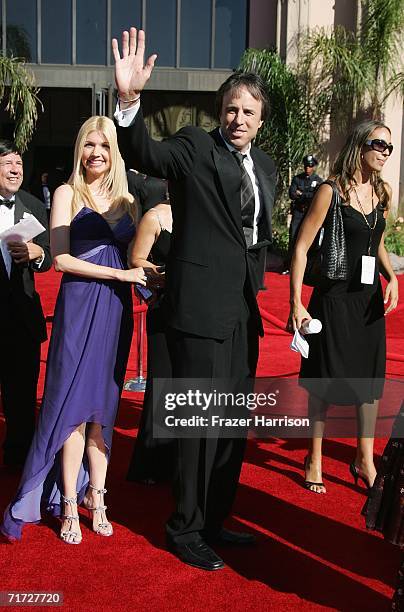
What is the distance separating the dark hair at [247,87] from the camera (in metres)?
3.24

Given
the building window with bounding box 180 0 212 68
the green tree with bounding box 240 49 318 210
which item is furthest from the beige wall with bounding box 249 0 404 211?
the building window with bounding box 180 0 212 68

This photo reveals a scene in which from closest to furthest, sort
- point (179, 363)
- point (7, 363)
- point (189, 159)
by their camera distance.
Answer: point (189, 159) → point (179, 363) → point (7, 363)

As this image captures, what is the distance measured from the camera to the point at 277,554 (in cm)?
354

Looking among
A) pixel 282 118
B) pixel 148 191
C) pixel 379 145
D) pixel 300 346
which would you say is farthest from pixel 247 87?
pixel 282 118

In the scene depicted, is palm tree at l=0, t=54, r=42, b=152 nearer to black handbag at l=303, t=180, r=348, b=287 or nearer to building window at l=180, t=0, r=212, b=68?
building window at l=180, t=0, r=212, b=68

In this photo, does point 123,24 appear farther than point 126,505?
Yes

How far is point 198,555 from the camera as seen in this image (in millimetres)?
3385

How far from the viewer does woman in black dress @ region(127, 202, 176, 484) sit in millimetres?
4105

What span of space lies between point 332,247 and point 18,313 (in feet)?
5.56

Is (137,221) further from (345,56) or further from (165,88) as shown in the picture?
(165,88)

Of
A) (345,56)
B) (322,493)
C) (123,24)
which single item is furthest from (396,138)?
(322,493)

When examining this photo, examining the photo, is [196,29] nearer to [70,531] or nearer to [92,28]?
[92,28]

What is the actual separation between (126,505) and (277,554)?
87 cm

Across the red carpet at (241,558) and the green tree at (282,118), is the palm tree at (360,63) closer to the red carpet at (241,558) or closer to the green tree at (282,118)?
the green tree at (282,118)
